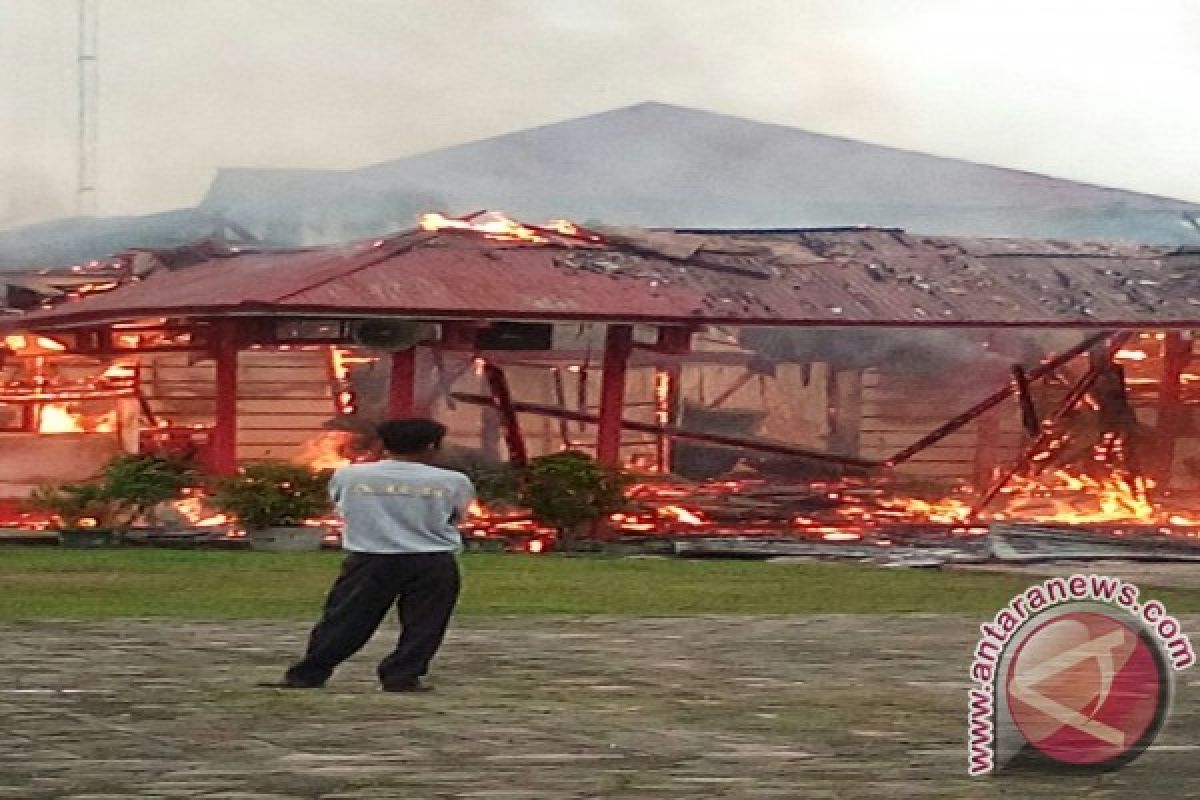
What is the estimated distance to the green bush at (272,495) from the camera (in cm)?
1919

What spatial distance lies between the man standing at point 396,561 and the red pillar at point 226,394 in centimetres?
1084

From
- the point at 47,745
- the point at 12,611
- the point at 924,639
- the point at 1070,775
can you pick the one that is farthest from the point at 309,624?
the point at 1070,775

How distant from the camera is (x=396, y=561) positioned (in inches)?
359

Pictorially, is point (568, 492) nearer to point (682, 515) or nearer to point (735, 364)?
point (682, 515)

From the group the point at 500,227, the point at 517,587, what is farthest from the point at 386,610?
the point at 500,227

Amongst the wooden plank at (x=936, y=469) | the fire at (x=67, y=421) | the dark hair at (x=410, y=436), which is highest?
→ the dark hair at (x=410, y=436)

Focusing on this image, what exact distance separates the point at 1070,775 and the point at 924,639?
5242 millimetres

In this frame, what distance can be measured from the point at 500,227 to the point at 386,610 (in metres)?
12.5

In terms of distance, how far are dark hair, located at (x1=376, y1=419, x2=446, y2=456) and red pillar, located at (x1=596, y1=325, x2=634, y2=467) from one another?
1083 centimetres

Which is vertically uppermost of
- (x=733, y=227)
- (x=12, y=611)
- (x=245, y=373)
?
(x=733, y=227)

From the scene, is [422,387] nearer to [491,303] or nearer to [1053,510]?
[491,303]

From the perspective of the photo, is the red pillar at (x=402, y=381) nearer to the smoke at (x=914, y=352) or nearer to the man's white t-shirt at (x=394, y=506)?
the smoke at (x=914, y=352)

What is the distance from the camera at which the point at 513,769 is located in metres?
7.23

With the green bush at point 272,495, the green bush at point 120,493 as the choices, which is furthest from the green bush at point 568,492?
the green bush at point 120,493
